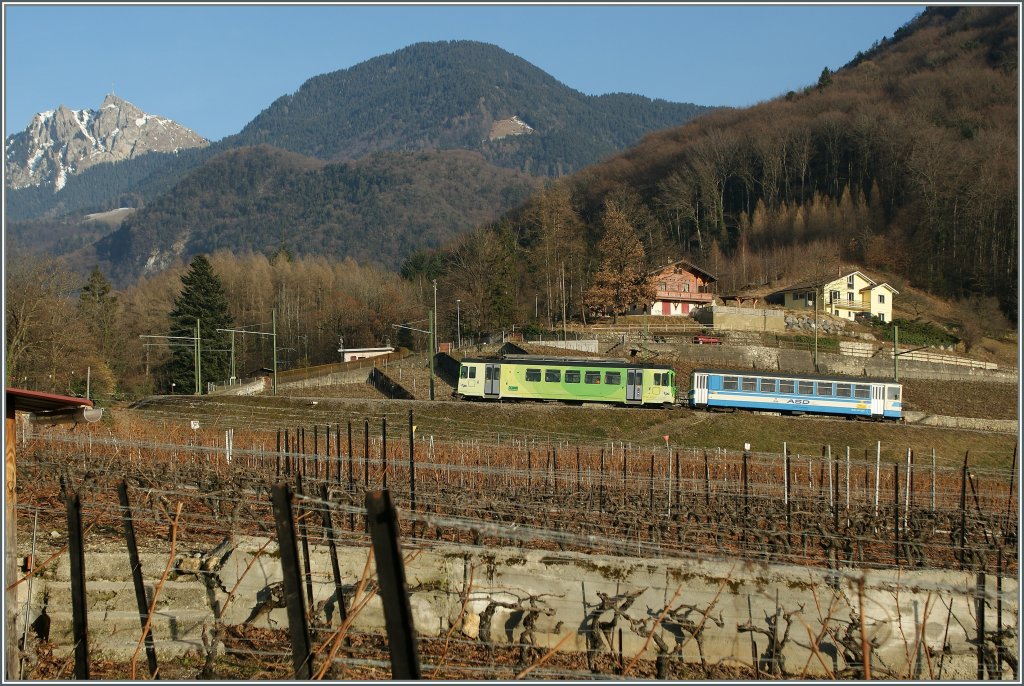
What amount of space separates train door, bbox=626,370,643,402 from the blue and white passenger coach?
2340mm

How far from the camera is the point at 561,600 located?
11.3m

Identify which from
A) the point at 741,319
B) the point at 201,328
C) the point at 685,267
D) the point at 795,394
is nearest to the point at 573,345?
the point at 741,319

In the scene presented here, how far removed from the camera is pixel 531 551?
11.6 meters

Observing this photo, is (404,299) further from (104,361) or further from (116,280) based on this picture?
(116,280)

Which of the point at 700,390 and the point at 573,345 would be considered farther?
the point at 573,345

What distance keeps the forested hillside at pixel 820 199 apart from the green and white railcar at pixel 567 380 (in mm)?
20937

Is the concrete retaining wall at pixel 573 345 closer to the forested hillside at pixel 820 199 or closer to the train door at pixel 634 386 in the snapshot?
the forested hillside at pixel 820 199

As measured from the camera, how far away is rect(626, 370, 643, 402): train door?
42.0 metres

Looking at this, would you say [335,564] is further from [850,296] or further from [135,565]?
[850,296]

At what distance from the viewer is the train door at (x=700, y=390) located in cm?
4166

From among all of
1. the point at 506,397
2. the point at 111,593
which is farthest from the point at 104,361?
the point at 111,593

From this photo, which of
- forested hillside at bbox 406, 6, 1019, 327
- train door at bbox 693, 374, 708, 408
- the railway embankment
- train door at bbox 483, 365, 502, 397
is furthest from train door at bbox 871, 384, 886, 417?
forested hillside at bbox 406, 6, 1019, 327

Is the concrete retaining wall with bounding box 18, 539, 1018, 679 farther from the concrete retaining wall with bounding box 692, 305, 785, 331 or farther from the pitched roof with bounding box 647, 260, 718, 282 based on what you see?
the pitched roof with bounding box 647, 260, 718, 282

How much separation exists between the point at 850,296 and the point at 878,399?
27701 millimetres
